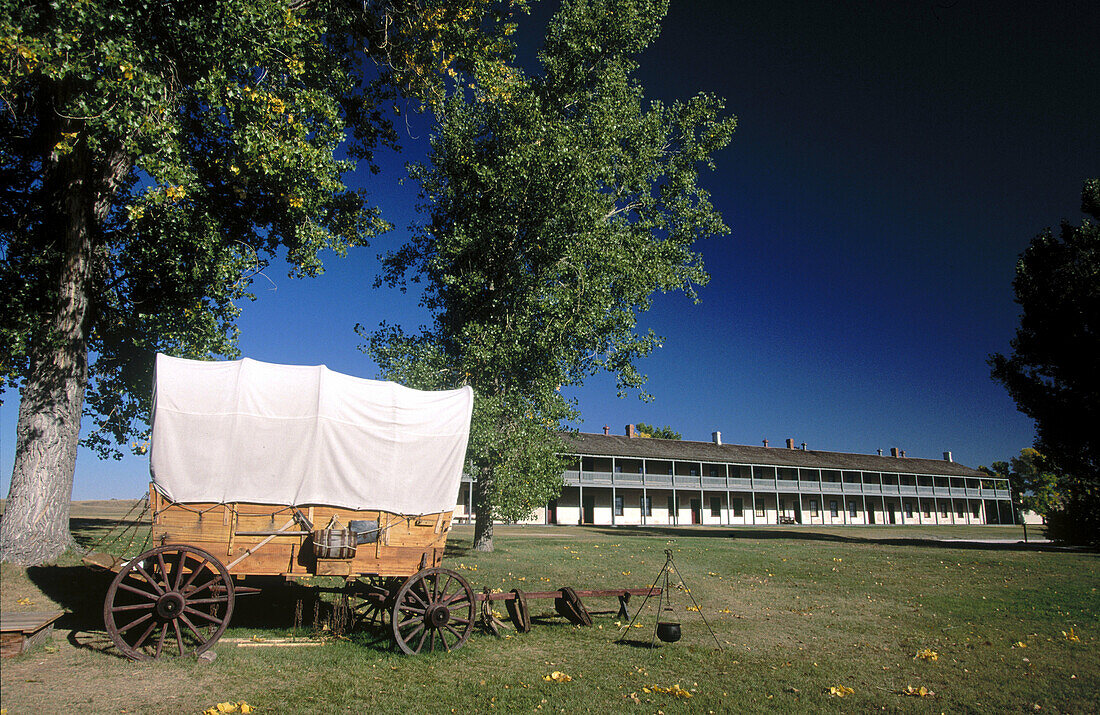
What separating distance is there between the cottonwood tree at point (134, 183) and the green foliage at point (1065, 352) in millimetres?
27798

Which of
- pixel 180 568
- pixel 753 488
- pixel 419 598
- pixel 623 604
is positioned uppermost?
pixel 753 488

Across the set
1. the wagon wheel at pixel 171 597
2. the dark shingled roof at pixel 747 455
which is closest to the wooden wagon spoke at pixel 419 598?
the wagon wheel at pixel 171 597

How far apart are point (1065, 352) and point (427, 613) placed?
28562 mm

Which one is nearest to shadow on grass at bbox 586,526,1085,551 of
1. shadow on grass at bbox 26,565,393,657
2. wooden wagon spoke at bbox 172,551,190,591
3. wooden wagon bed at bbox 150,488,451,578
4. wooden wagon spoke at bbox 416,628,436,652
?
shadow on grass at bbox 26,565,393,657

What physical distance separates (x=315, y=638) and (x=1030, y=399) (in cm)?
2969

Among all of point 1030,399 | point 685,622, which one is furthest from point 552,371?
point 1030,399

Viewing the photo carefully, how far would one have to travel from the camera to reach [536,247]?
16.8m

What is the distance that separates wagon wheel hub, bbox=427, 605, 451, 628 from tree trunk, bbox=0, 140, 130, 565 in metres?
6.33

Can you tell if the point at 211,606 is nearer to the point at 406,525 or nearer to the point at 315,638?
the point at 315,638

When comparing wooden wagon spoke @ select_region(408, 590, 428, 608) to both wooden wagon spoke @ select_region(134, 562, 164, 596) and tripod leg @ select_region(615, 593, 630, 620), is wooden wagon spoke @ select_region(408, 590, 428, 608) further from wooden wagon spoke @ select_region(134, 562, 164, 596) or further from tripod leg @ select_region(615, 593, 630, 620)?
tripod leg @ select_region(615, 593, 630, 620)

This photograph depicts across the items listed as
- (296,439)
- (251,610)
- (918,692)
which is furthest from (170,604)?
(918,692)

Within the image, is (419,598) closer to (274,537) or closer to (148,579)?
(274,537)

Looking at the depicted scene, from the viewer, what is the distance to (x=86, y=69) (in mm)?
8258

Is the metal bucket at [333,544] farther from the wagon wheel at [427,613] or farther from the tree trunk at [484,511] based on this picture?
the tree trunk at [484,511]
